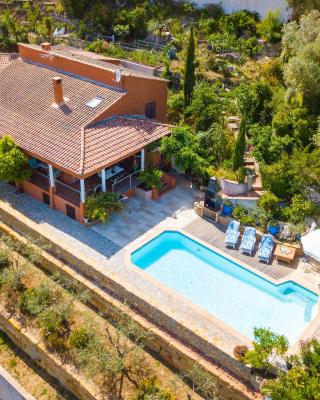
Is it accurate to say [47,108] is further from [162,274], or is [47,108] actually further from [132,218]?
[162,274]

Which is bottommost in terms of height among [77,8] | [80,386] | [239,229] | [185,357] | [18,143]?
[80,386]

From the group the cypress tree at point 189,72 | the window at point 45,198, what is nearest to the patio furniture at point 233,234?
the window at point 45,198

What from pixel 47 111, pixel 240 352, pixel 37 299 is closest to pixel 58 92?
pixel 47 111

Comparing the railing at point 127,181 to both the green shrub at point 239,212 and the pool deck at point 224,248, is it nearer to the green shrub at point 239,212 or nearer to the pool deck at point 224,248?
the pool deck at point 224,248

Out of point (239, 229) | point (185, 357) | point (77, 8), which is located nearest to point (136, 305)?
point (185, 357)

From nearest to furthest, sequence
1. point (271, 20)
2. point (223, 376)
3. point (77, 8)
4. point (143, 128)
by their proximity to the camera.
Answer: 1. point (223, 376)
2. point (143, 128)
3. point (271, 20)
4. point (77, 8)

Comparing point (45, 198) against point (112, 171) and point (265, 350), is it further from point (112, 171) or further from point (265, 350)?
point (265, 350)

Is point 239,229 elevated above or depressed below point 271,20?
below
